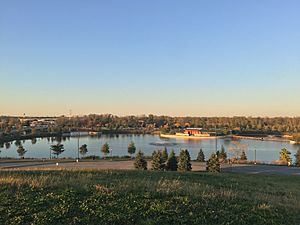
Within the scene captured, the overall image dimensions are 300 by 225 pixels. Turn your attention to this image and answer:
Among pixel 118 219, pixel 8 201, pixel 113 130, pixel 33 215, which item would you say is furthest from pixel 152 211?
pixel 113 130

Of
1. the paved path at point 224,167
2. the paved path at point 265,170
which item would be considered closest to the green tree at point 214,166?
the paved path at point 224,167

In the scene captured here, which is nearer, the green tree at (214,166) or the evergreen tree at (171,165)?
the green tree at (214,166)

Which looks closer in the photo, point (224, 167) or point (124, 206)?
point (124, 206)

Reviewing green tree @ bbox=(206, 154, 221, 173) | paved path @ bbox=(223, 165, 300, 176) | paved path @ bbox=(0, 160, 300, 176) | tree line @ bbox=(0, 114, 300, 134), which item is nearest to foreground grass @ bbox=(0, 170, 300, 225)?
green tree @ bbox=(206, 154, 221, 173)

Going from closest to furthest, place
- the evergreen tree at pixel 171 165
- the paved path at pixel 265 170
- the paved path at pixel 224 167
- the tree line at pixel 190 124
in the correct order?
the paved path at pixel 265 170 < the evergreen tree at pixel 171 165 < the paved path at pixel 224 167 < the tree line at pixel 190 124

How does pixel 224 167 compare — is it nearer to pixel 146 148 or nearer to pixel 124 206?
pixel 124 206

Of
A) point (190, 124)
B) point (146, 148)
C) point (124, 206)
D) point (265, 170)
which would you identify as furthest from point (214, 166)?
point (190, 124)

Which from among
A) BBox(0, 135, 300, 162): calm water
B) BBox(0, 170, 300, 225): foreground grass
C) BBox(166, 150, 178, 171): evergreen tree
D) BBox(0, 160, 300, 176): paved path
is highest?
BBox(0, 170, 300, 225): foreground grass

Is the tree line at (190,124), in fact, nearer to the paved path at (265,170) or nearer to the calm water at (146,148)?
the calm water at (146,148)

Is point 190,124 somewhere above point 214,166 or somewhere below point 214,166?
above

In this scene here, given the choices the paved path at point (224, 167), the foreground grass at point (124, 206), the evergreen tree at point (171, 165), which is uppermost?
the foreground grass at point (124, 206)

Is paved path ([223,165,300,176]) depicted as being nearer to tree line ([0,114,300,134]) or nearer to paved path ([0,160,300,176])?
paved path ([0,160,300,176])

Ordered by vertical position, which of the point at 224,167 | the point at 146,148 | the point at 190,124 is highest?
the point at 190,124

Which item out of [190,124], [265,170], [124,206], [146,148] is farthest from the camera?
[190,124]
